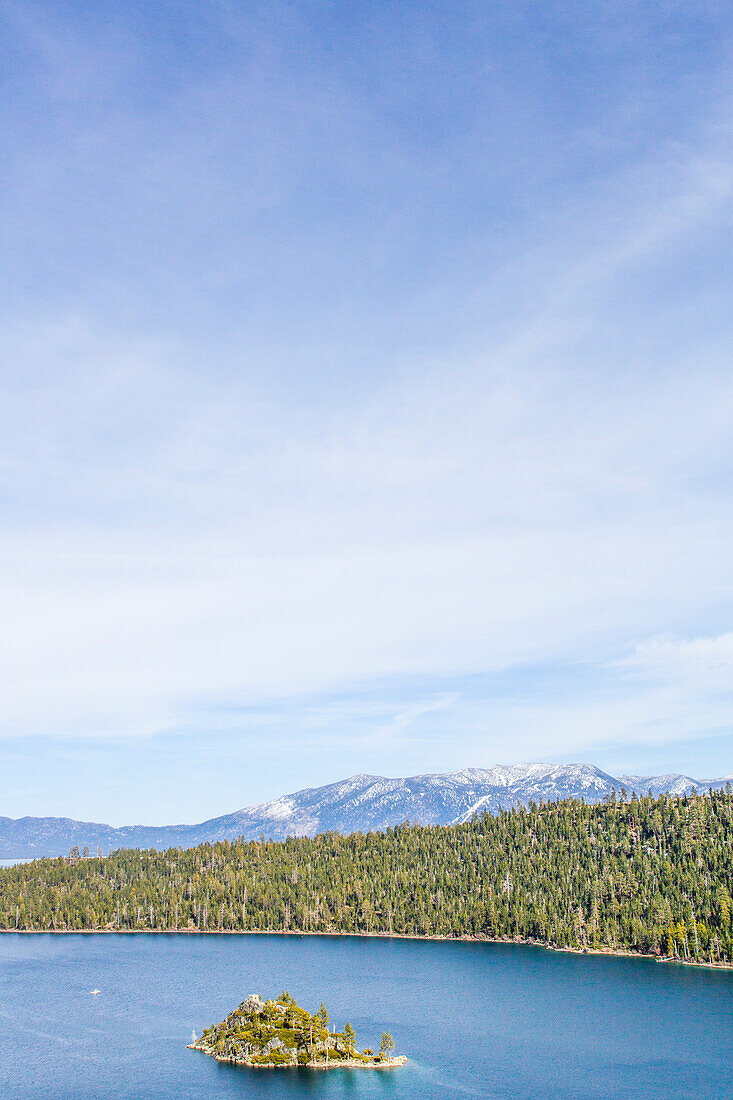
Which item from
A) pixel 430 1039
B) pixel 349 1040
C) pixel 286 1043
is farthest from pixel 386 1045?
pixel 286 1043

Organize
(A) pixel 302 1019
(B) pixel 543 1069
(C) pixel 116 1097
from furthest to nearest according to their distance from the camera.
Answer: (A) pixel 302 1019 → (B) pixel 543 1069 → (C) pixel 116 1097

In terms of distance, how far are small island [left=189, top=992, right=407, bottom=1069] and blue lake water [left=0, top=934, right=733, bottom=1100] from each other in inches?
113

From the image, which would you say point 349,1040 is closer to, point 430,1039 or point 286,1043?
point 286,1043

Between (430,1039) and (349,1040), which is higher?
(349,1040)

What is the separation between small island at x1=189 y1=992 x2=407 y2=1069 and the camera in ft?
440

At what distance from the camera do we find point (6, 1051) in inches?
5758

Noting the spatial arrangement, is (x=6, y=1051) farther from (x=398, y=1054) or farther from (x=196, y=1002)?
(x=398, y=1054)

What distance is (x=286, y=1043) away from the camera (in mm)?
136750

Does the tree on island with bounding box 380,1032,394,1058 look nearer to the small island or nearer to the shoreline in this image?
the small island

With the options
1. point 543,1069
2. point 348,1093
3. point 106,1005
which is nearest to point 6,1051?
point 106,1005

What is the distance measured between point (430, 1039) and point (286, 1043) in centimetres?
2592

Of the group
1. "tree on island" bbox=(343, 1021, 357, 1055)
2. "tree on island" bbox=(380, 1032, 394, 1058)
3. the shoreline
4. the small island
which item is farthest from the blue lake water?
"tree on island" bbox=(343, 1021, 357, 1055)

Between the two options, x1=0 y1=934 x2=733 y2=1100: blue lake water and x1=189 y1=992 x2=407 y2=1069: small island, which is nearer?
x1=0 y1=934 x2=733 y2=1100: blue lake water

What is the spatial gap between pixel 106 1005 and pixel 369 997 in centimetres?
5521
